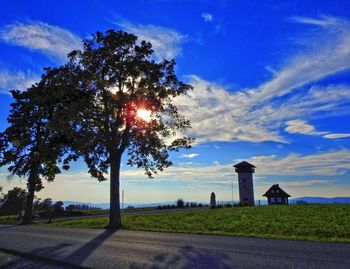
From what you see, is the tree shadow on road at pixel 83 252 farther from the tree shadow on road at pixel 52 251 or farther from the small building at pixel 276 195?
the small building at pixel 276 195

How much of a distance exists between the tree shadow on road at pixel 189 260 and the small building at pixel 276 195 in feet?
180

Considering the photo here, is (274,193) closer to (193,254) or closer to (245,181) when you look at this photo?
(245,181)

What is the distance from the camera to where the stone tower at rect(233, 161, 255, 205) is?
5338cm

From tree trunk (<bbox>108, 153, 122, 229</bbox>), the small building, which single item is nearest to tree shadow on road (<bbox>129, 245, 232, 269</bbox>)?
tree trunk (<bbox>108, 153, 122, 229</bbox>)

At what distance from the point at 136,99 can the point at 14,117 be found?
17758 millimetres

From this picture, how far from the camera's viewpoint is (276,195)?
63.9 m

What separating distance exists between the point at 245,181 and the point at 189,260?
153ft

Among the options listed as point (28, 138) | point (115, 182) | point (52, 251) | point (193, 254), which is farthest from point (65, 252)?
point (28, 138)

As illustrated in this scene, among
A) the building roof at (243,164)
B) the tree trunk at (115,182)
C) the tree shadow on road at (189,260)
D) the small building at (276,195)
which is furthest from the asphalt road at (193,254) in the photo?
the small building at (276,195)

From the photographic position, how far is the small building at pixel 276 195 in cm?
6331

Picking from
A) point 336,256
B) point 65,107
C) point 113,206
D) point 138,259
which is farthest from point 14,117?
point 336,256

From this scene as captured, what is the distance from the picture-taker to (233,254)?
10344mm

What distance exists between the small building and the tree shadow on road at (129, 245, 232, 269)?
180ft

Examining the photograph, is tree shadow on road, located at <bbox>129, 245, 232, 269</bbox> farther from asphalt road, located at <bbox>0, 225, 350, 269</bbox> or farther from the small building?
the small building
